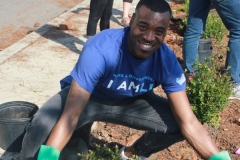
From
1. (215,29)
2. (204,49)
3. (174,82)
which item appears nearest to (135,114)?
(174,82)

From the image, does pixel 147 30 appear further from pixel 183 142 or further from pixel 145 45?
pixel 183 142

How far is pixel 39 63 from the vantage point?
17.3ft

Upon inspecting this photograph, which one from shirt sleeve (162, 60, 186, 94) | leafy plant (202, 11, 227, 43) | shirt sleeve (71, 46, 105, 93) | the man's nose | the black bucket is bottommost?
leafy plant (202, 11, 227, 43)

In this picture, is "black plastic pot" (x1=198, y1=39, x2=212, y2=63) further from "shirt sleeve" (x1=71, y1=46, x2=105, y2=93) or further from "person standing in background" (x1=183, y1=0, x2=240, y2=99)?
"shirt sleeve" (x1=71, y1=46, x2=105, y2=93)

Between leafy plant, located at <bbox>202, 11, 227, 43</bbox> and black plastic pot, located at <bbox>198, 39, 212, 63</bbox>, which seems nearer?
black plastic pot, located at <bbox>198, 39, 212, 63</bbox>

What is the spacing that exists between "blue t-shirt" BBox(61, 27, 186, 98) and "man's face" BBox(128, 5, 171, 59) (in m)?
0.11

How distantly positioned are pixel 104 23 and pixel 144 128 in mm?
3195

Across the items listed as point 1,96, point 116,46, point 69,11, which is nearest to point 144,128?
point 116,46

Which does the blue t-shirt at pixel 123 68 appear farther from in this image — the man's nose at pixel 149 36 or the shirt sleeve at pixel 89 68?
the man's nose at pixel 149 36

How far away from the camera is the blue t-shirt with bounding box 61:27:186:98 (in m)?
2.68

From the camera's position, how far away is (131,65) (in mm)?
2830

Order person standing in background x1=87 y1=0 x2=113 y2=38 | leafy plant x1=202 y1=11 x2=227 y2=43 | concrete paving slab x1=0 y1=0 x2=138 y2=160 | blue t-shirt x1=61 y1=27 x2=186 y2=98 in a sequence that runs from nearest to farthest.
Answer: blue t-shirt x1=61 y1=27 x2=186 y2=98, concrete paving slab x1=0 y1=0 x2=138 y2=160, person standing in background x1=87 y1=0 x2=113 y2=38, leafy plant x1=202 y1=11 x2=227 y2=43

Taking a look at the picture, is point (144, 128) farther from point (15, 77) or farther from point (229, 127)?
point (15, 77)

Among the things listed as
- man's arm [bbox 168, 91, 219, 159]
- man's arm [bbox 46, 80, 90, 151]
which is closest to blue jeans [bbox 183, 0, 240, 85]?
man's arm [bbox 168, 91, 219, 159]
